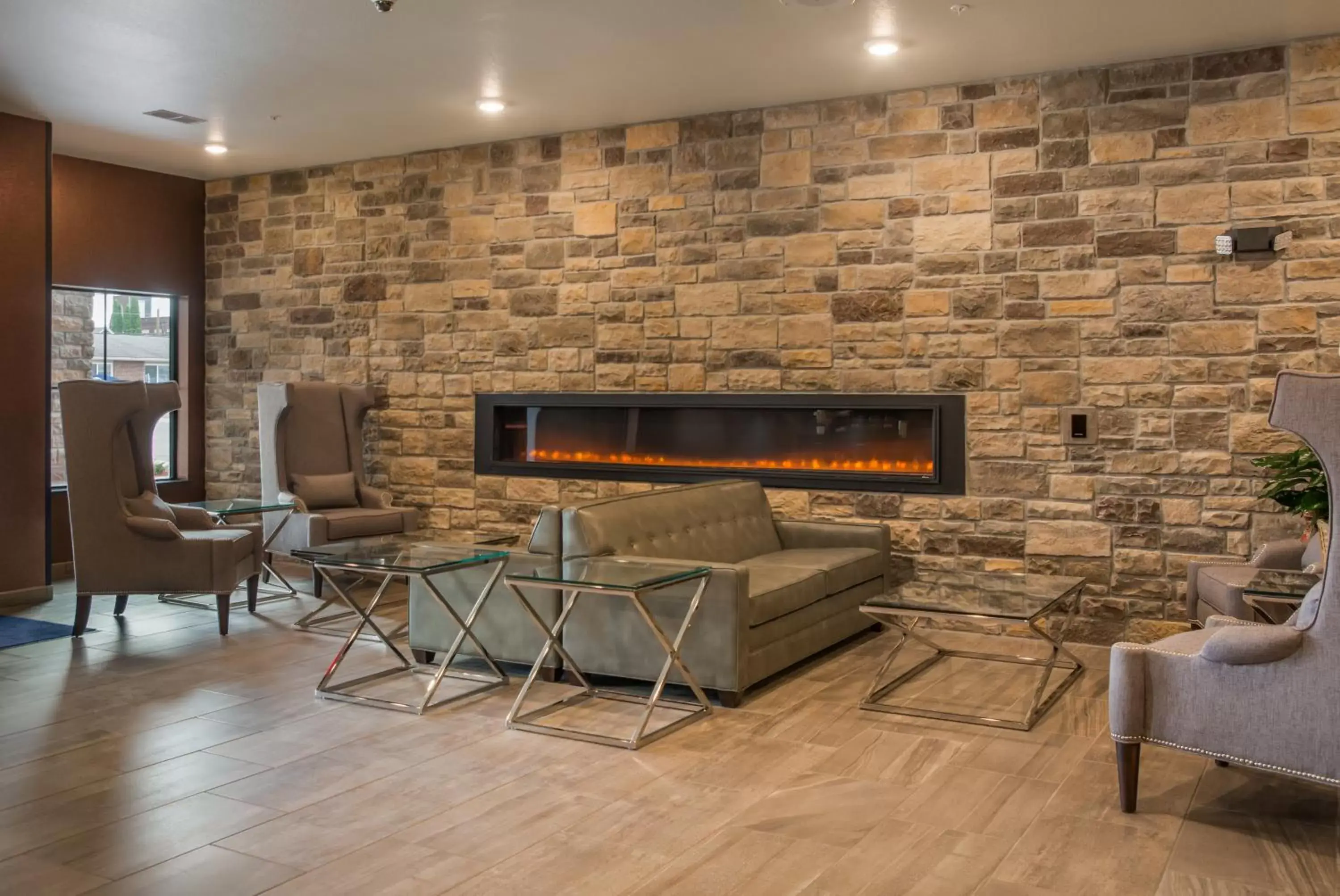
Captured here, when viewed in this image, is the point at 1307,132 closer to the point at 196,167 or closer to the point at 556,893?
the point at 556,893

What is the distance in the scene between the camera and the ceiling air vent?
22.3ft

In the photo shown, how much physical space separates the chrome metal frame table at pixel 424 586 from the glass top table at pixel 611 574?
26 cm

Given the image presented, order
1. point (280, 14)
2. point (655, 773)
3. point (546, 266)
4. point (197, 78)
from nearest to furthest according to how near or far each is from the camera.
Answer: point (655, 773) < point (280, 14) < point (197, 78) < point (546, 266)

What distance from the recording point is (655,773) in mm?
3736

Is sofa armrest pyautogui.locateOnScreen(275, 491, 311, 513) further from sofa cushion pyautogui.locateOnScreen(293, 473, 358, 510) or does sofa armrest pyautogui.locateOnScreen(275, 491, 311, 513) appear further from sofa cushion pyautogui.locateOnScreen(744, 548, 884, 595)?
sofa cushion pyautogui.locateOnScreen(744, 548, 884, 595)

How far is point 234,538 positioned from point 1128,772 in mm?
4394

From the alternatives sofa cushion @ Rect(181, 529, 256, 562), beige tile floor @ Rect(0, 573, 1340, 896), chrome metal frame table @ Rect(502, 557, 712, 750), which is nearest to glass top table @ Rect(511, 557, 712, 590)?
chrome metal frame table @ Rect(502, 557, 712, 750)

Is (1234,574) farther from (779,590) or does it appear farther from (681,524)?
(681,524)

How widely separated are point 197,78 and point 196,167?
2520mm

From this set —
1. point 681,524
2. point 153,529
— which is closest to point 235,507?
point 153,529

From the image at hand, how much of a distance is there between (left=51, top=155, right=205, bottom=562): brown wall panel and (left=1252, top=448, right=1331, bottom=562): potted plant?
23.5 ft

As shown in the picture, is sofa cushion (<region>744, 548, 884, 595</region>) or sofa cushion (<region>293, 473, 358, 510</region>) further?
sofa cushion (<region>293, 473, 358, 510</region>)

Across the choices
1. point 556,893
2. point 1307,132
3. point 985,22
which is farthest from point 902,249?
point 556,893

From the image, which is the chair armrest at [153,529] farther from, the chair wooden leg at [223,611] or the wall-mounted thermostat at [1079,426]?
the wall-mounted thermostat at [1079,426]
